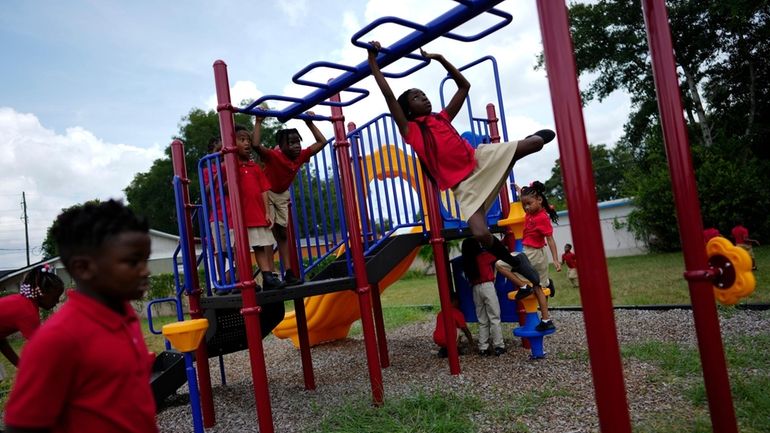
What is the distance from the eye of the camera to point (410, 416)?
11.8ft

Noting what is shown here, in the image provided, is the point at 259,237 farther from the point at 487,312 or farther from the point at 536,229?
the point at 536,229

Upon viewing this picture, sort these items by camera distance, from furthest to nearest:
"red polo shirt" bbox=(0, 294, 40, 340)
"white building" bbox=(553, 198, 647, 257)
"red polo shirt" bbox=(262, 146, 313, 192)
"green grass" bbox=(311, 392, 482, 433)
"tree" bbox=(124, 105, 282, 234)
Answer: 1. "tree" bbox=(124, 105, 282, 234)
2. "white building" bbox=(553, 198, 647, 257)
3. "red polo shirt" bbox=(262, 146, 313, 192)
4. "red polo shirt" bbox=(0, 294, 40, 340)
5. "green grass" bbox=(311, 392, 482, 433)

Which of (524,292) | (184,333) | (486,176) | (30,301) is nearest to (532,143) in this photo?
(486,176)

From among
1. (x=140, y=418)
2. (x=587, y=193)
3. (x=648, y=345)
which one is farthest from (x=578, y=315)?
(x=140, y=418)

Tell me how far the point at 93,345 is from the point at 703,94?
21940mm

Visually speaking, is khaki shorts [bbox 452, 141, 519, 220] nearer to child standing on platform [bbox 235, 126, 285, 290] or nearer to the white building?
child standing on platform [bbox 235, 126, 285, 290]

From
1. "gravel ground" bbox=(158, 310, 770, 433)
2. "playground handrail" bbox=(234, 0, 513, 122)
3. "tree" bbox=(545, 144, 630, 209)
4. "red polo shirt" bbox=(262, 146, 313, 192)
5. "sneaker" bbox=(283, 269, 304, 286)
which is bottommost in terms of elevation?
"gravel ground" bbox=(158, 310, 770, 433)

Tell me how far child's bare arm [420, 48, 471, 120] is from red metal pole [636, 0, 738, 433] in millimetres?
1579

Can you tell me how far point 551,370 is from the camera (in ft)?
14.9

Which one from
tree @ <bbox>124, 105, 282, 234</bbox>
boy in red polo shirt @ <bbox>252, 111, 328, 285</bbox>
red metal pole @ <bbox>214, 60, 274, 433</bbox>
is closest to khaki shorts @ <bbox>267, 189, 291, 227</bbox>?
boy in red polo shirt @ <bbox>252, 111, 328, 285</bbox>

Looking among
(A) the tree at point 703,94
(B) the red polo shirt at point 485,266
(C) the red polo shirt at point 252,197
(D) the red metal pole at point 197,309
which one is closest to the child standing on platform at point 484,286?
(B) the red polo shirt at point 485,266

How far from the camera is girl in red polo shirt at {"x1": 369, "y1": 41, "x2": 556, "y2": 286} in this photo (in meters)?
3.72

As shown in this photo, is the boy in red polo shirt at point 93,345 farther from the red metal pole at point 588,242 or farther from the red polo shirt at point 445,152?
the red polo shirt at point 445,152

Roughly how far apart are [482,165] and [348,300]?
3933 millimetres
